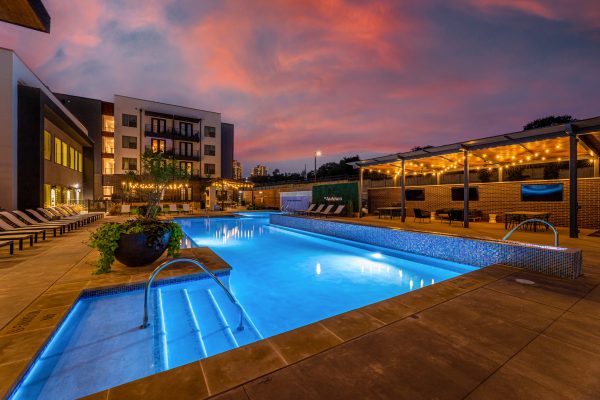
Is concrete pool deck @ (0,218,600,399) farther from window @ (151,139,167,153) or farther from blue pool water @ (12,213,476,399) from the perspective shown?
window @ (151,139,167,153)

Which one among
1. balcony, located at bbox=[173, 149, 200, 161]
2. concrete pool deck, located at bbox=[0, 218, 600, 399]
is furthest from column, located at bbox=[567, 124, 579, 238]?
balcony, located at bbox=[173, 149, 200, 161]

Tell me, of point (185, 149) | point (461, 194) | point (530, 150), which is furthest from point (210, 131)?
point (530, 150)

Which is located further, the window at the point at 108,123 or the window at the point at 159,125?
the window at the point at 159,125

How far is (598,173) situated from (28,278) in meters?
19.1

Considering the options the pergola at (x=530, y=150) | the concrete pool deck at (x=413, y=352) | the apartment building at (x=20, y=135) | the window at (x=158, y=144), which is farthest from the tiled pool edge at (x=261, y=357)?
the window at (x=158, y=144)

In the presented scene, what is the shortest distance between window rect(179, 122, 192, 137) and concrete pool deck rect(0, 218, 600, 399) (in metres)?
29.2

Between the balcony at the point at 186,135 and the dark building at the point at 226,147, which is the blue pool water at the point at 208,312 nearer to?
the balcony at the point at 186,135

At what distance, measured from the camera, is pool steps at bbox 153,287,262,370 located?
274cm

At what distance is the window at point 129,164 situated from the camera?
2608 cm

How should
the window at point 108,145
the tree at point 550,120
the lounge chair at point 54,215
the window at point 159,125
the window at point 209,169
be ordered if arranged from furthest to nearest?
the tree at point 550,120, the window at point 209,169, the window at point 159,125, the window at point 108,145, the lounge chair at point 54,215

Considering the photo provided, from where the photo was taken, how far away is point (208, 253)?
216 inches

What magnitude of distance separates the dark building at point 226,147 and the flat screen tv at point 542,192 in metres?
28.7

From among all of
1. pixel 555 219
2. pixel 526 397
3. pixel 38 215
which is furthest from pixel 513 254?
pixel 38 215

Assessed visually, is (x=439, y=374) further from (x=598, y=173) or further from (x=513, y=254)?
(x=598, y=173)
